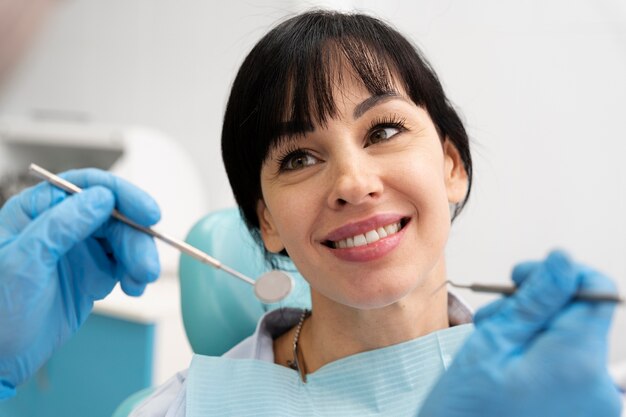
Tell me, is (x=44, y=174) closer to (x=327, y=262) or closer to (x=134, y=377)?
(x=327, y=262)

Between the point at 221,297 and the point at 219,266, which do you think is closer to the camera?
the point at 219,266

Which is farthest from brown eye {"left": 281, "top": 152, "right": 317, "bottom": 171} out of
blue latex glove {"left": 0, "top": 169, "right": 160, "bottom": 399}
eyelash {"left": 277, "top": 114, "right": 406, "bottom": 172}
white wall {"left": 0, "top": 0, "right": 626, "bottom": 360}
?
white wall {"left": 0, "top": 0, "right": 626, "bottom": 360}

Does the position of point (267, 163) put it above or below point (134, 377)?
above

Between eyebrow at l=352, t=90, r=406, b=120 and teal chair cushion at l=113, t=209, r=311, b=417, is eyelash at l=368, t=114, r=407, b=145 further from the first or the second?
teal chair cushion at l=113, t=209, r=311, b=417

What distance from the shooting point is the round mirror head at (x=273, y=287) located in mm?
1118

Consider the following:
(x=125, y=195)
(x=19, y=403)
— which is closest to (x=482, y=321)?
(x=125, y=195)

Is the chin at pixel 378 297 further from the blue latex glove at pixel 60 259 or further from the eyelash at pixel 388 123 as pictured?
the blue latex glove at pixel 60 259

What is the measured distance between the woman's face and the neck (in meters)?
0.06

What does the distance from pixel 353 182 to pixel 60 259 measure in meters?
0.49

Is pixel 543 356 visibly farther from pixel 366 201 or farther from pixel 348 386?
pixel 348 386

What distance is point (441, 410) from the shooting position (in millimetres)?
674

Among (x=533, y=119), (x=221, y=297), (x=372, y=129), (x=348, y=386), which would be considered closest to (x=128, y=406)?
(x=221, y=297)

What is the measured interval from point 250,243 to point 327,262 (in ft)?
1.39

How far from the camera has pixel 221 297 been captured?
4.32 ft
